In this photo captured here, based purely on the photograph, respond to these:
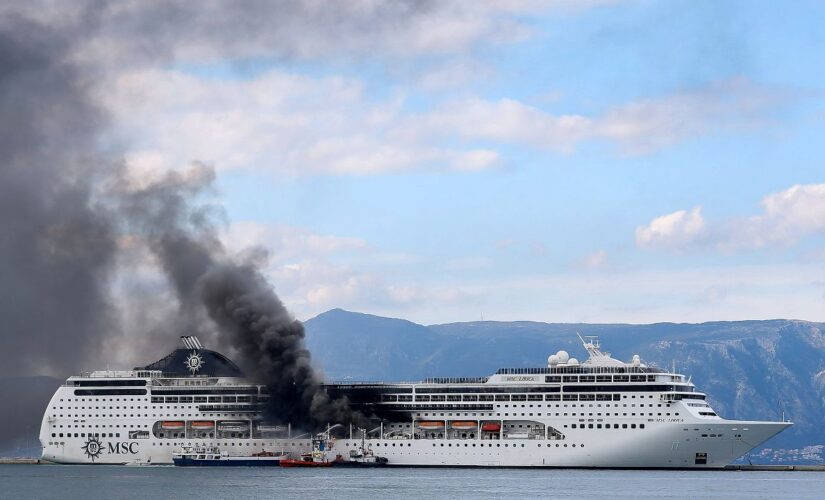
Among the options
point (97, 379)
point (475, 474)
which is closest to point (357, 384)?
point (475, 474)

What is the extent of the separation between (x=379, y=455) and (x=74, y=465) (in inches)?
1456

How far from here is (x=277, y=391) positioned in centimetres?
12644

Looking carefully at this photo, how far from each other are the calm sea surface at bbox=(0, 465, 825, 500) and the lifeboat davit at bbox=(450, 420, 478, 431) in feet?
14.2

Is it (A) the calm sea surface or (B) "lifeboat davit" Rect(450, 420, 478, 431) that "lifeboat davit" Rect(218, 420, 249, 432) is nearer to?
(A) the calm sea surface

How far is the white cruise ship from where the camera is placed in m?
113

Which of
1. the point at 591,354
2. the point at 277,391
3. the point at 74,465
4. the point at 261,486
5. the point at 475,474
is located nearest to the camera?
the point at 261,486

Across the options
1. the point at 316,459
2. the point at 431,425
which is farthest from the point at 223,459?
the point at 431,425

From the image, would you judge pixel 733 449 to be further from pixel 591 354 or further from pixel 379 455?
pixel 379 455

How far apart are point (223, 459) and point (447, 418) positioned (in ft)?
71.6

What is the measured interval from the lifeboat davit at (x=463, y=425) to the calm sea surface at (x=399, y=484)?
170 inches

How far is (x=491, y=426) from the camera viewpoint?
117688mm

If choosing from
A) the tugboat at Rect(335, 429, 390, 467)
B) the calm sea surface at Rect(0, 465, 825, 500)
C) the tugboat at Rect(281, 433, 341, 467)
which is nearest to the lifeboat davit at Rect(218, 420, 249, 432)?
the calm sea surface at Rect(0, 465, 825, 500)

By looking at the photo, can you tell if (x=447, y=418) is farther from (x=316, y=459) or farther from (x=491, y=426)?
(x=316, y=459)

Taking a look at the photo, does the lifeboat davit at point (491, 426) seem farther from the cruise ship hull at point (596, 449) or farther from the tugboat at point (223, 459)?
the tugboat at point (223, 459)
